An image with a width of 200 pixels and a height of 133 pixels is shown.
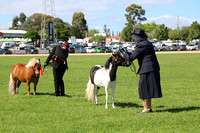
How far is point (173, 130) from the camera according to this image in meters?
6.30

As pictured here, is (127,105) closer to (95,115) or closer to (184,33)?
(95,115)

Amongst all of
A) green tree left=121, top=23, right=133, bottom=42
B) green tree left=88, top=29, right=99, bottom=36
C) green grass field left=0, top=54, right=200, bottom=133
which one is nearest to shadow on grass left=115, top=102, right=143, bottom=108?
green grass field left=0, top=54, right=200, bottom=133

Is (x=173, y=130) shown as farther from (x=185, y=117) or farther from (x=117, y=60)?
(x=117, y=60)

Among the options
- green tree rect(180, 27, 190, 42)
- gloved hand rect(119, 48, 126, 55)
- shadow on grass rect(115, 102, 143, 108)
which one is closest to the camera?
gloved hand rect(119, 48, 126, 55)

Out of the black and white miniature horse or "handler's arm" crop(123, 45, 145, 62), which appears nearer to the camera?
"handler's arm" crop(123, 45, 145, 62)

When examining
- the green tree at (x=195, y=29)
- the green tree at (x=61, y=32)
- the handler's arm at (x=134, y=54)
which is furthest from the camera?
the green tree at (x=61, y=32)

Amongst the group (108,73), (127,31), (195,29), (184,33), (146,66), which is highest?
(127,31)

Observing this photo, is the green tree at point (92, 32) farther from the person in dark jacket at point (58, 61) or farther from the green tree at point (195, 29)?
the person in dark jacket at point (58, 61)

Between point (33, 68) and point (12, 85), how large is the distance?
1578 mm

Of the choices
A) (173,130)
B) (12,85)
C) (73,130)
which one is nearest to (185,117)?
(173,130)

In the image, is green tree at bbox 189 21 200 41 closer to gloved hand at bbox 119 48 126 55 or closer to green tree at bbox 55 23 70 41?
green tree at bbox 55 23 70 41

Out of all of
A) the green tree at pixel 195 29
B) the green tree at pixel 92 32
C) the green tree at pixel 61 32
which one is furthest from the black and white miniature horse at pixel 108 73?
the green tree at pixel 92 32

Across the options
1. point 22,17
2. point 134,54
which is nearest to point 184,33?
point 134,54

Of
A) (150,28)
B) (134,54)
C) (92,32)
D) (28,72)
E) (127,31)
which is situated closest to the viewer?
(134,54)
